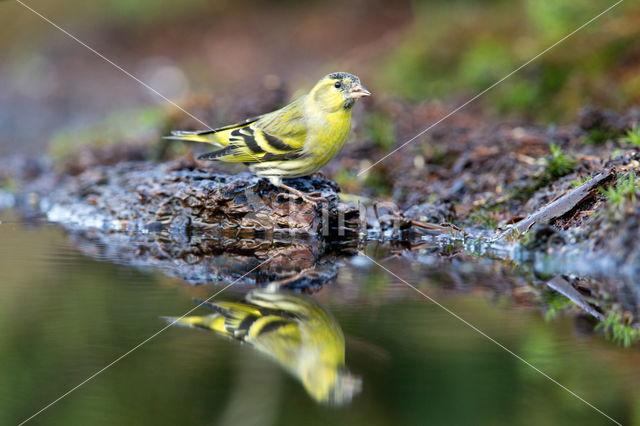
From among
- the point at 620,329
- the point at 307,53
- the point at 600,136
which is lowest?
the point at 620,329

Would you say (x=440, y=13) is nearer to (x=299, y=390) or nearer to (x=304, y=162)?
(x=304, y=162)

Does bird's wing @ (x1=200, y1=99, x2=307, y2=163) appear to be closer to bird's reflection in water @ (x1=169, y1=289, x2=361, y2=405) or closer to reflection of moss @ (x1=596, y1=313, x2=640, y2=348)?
bird's reflection in water @ (x1=169, y1=289, x2=361, y2=405)

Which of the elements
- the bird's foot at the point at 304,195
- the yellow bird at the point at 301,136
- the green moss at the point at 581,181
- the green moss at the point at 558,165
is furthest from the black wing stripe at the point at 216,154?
the green moss at the point at 581,181

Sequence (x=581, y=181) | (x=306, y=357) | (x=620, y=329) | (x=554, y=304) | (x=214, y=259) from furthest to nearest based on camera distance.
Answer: (x=581, y=181) → (x=214, y=259) → (x=554, y=304) → (x=620, y=329) → (x=306, y=357)

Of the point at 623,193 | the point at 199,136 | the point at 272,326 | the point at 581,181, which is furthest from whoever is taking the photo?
the point at 199,136

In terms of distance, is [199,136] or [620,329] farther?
[199,136]

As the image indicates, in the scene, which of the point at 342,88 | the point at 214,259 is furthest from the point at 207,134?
the point at 214,259

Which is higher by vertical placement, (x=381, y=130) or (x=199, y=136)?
(x=381, y=130)

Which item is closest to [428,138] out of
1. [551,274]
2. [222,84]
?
[551,274]

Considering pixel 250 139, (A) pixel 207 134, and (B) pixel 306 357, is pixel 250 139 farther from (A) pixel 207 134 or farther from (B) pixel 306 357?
(B) pixel 306 357
